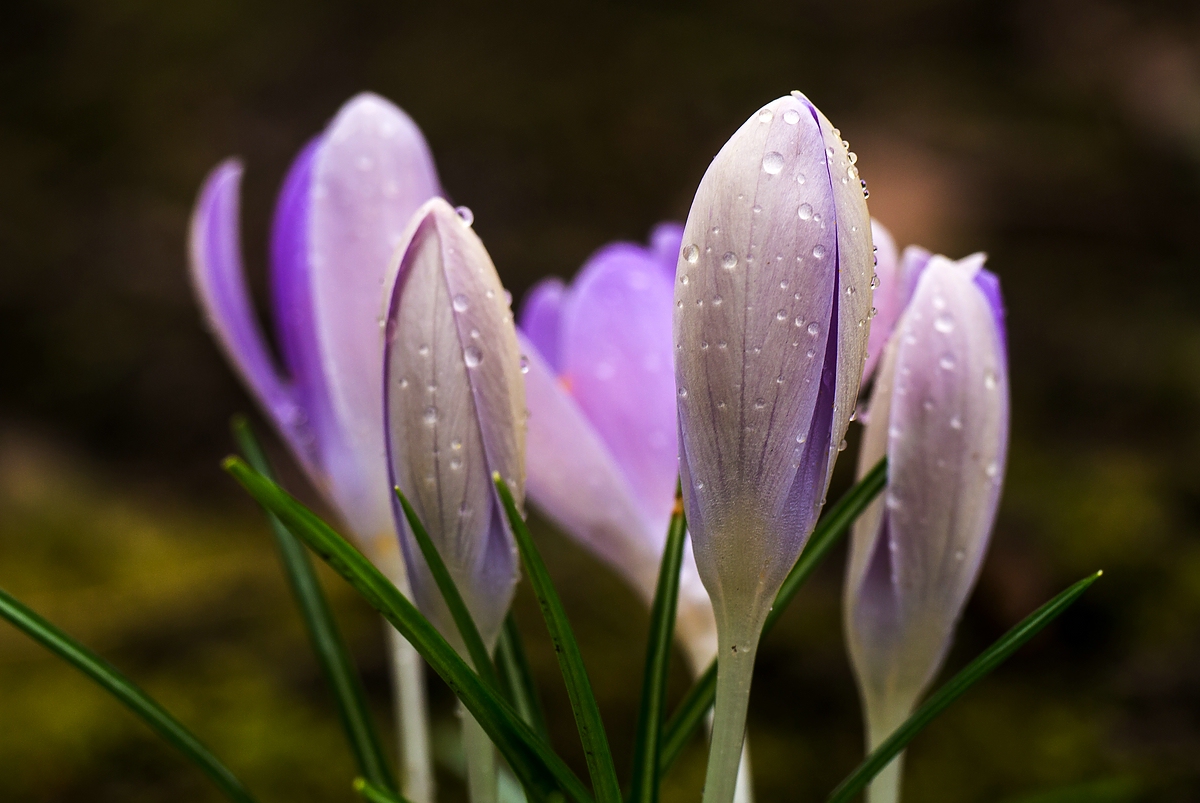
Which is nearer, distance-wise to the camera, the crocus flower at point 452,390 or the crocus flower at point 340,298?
the crocus flower at point 452,390

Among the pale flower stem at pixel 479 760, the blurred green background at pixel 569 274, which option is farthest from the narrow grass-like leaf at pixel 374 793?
the blurred green background at pixel 569 274

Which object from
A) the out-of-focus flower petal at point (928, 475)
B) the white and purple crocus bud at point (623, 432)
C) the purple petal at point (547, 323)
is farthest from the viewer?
the purple petal at point (547, 323)

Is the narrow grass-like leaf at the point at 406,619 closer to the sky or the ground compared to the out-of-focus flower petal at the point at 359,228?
closer to the ground

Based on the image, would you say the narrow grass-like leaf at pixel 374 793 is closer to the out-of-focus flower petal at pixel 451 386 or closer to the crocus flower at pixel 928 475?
the out-of-focus flower petal at pixel 451 386

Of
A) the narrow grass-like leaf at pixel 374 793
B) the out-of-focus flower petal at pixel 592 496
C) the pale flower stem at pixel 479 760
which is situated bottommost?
the narrow grass-like leaf at pixel 374 793

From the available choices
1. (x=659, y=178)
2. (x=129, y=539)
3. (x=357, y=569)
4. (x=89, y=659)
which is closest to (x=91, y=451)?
(x=129, y=539)

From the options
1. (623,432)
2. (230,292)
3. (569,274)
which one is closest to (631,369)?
(623,432)

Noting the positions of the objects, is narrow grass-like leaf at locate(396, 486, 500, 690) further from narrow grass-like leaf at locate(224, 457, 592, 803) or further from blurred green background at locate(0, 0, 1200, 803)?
blurred green background at locate(0, 0, 1200, 803)

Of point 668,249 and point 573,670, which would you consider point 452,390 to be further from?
point 668,249
